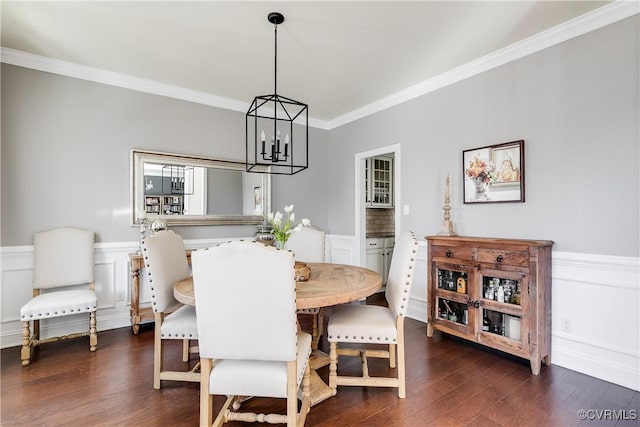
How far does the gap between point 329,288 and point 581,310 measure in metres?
2.00

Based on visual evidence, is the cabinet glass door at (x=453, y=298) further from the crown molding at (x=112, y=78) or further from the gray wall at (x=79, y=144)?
the crown molding at (x=112, y=78)

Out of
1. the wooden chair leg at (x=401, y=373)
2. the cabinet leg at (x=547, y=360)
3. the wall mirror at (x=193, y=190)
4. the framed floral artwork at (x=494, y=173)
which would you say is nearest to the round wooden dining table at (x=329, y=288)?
the wooden chair leg at (x=401, y=373)

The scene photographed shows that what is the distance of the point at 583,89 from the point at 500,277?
5.12 feet

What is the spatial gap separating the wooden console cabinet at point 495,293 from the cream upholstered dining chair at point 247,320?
187 centimetres

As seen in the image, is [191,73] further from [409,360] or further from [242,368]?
[409,360]

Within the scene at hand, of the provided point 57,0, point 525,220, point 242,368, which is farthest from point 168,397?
point 525,220

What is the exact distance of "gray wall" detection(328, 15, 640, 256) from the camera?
218cm

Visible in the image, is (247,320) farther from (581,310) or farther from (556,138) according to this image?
(556,138)

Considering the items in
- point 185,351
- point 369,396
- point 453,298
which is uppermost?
point 453,298

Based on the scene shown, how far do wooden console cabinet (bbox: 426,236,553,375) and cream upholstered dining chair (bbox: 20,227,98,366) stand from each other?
124 inches

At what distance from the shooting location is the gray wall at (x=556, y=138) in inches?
85.7

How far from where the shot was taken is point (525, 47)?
8.68 feet

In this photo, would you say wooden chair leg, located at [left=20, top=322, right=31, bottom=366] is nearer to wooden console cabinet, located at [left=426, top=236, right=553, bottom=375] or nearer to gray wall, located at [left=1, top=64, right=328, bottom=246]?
gray wall, located at [left=1, top=64, right=328, bottom=246]

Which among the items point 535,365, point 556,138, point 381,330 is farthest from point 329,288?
point 556,138
